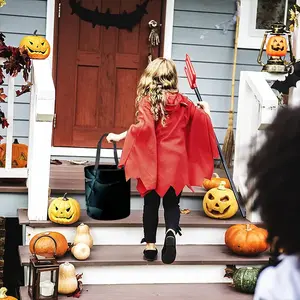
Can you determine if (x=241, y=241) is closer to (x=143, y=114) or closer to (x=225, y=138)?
(x=143, y=114)

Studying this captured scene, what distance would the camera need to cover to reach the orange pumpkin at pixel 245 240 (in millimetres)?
4910

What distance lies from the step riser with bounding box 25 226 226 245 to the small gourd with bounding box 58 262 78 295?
487 mm

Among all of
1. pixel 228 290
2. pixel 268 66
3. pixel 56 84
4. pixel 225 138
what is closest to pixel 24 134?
pixel 56 84

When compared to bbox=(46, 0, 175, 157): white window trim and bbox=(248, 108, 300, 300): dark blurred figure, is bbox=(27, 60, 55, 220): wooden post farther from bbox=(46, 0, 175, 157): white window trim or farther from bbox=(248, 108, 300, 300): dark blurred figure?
bbox=(248, 108, 300, 300): dark blurred figure

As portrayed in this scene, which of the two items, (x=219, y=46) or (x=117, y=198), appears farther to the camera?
(x=219, y=46)

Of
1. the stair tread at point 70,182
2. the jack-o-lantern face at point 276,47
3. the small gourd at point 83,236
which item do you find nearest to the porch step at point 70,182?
the stair tread at point 70,182

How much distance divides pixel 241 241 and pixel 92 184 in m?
1.13

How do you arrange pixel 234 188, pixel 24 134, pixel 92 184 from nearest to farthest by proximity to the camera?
1. pixel 92 184
2. pixel 234 188
3. pixel 24 134

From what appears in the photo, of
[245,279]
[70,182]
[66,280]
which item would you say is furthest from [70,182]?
[245,279]

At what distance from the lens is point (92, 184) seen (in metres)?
4.79

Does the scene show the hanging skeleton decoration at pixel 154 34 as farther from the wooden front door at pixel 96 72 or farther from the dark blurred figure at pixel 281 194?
the dark blurred figure at pixel 281 194

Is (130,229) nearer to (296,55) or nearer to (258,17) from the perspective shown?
(296,55)

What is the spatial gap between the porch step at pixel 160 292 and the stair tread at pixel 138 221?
0.48 meters

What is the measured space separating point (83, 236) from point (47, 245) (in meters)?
0.31
